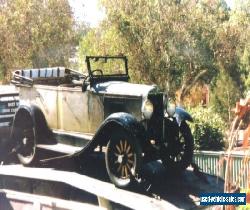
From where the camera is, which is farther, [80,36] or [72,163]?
[80,36]

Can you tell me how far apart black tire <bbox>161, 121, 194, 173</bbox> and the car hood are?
0.91 metres

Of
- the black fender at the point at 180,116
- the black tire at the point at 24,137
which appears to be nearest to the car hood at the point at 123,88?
A: the black fender at the point at 180,116

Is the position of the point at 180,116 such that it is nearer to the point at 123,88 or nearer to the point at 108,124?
the point at 123,88

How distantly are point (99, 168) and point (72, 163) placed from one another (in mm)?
491

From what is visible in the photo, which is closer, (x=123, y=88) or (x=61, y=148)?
(x=123, y=88)

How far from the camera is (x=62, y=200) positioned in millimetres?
6410

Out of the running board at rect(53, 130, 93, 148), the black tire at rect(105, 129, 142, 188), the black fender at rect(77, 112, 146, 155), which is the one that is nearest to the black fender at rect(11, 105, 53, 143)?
the running board at rect(53, 130, 93, 148)

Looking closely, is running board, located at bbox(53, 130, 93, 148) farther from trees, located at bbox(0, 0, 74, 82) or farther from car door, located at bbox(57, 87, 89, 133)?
trees, located at bbox(0, 0, 74, 82)

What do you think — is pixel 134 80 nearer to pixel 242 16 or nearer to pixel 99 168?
pixel 99 168

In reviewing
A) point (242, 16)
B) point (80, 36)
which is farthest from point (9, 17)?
point (242, 16)

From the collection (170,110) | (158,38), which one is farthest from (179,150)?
(158,38)

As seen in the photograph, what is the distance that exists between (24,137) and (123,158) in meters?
2.62

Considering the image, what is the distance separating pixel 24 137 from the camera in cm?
773

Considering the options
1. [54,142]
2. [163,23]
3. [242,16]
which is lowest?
[54,142]
